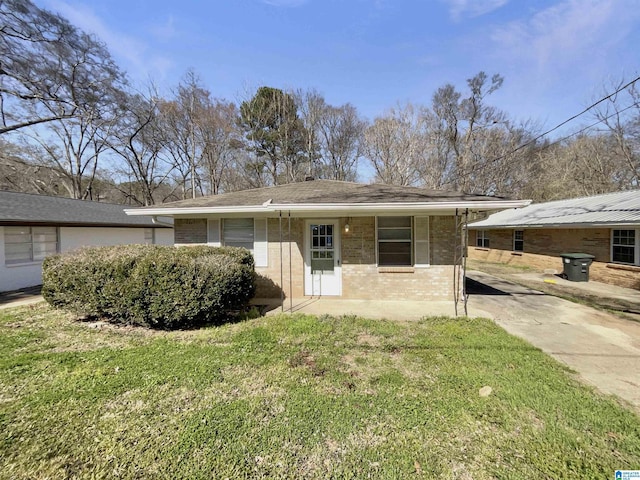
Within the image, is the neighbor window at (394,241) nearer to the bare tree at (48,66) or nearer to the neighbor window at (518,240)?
the neighbor window at (518,240)

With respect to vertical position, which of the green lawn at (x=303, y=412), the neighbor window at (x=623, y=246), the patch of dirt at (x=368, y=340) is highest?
the neighbor window at (x=623, y=246)

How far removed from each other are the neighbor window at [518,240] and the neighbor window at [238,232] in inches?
595

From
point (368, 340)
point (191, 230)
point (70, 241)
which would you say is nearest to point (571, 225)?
point (368, 340)

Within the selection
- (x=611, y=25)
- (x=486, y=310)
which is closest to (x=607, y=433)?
(x=486, y=310)

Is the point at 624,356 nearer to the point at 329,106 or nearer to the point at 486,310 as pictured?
the point at 486,310

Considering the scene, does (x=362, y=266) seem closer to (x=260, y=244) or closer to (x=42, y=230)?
(x=260, y=244)

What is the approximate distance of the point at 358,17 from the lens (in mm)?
9945

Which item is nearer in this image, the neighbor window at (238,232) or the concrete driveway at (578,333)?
the concrete driveway at (578,333)

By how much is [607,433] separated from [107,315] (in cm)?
783

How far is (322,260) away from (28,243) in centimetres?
1107

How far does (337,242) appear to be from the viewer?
286 inches

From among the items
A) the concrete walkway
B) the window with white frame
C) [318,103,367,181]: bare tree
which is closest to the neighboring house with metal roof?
the window with white frame

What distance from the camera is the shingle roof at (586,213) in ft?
31.5

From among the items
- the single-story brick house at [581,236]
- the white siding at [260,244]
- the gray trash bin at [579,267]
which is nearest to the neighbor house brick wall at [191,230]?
the white siding at [260,244]
